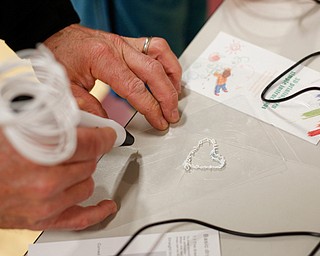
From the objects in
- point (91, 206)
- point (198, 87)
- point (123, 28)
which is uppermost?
point (198, 87)

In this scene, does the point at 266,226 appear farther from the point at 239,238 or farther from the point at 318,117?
the point at 318,117

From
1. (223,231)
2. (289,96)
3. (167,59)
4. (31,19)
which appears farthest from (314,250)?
(31,19)

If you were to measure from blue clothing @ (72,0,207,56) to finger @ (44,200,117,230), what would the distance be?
23.7 inches

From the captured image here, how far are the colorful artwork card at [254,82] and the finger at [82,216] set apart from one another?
25 centimetres

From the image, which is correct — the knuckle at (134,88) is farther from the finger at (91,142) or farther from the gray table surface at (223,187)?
the finger at (91,142)

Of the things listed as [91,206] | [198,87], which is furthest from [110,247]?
[198,87]

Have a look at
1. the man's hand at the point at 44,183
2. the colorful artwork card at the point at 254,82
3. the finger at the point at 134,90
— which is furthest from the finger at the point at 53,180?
the colorful artwork card at the point at 254,82

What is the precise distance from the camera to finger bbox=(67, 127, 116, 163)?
0.49 meters

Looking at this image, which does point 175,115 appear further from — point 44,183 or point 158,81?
point 44,183

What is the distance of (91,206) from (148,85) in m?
0.21

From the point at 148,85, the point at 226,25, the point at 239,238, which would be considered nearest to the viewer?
the point at 239,238

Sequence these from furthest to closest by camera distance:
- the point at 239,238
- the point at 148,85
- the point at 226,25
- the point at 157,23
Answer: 1. the point at 157,23
2. the point at 226,25
3. the point at 148,85
4. the point at 239,238

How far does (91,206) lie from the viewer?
2.06ft

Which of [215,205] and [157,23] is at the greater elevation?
[215,205]
